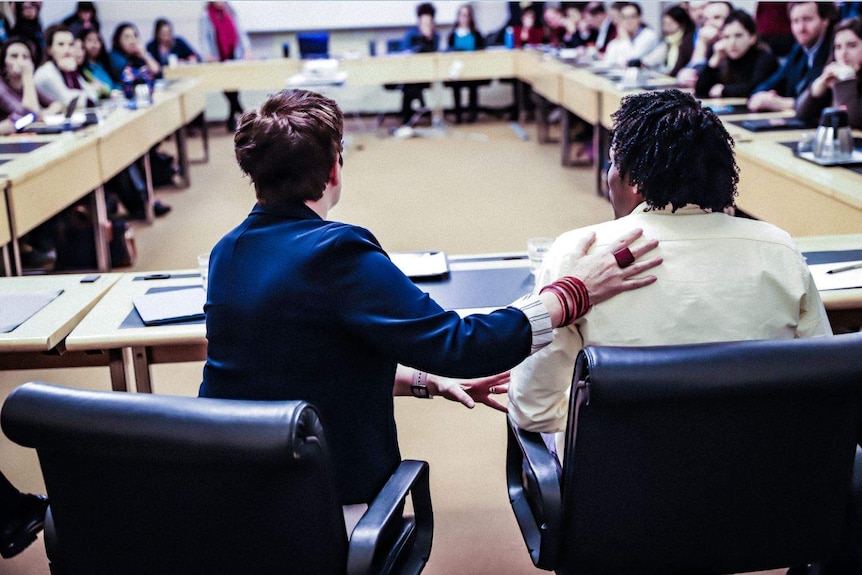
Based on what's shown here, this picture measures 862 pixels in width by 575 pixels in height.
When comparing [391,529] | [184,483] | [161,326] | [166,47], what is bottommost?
[391,529]

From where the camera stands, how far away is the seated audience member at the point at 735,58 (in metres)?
5.30

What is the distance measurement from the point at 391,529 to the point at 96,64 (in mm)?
7064

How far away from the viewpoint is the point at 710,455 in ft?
4.25

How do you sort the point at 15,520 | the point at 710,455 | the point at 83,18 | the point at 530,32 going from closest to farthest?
1. the point at 710,455
2. the point at 15,520
3. the point at 83,18
4. the point at 530,32

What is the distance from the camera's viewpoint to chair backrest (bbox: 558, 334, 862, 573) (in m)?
1.21

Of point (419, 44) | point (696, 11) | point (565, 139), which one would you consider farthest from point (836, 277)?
point (419, 44)

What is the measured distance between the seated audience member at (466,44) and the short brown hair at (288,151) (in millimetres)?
8517

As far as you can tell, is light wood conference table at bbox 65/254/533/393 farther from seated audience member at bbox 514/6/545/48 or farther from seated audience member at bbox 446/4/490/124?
seated audience member at bbox 514/6/545/48

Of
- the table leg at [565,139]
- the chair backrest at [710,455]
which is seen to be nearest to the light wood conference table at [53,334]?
→ the chair backrest at [710,455]

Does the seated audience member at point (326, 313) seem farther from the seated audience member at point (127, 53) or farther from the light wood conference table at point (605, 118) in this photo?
the seated audience member at point (127, 53)

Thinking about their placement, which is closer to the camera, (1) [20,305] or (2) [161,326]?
(2) [161,326]

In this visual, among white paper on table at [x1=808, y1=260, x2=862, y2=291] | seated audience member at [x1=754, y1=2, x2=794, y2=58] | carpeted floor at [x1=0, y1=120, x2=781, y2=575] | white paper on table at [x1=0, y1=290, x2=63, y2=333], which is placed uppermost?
seated audience member at [x1=754, y1=2, x2=794, y2=58]

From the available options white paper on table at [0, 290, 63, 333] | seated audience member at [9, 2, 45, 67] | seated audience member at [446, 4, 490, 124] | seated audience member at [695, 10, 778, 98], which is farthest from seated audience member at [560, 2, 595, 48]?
white paper on table at [0, 290, 63, 333]

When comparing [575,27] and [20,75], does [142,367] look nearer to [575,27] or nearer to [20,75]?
[20,75]
